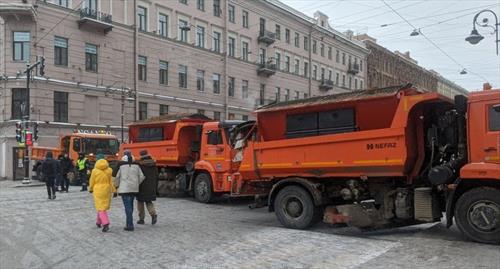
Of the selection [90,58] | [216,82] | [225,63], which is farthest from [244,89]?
[90,58]

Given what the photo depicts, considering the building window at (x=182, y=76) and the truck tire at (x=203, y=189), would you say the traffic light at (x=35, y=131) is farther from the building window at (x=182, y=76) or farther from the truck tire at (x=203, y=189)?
the truck tire at (x=203, y=189)

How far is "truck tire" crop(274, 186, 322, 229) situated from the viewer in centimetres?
1131

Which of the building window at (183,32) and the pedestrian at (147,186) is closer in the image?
the pedestrian at (147,186)

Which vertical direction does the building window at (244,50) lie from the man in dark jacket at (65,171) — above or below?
above

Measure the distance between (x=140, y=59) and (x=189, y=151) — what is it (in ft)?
83.6

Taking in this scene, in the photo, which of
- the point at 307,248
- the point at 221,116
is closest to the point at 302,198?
the point at 307,248

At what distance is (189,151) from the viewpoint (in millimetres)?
19141

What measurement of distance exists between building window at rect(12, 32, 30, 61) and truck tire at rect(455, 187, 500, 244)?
32.2m

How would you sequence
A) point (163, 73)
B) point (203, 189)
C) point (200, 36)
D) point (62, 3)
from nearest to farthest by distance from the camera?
point (203, 189) → point (62, 3) → point (163, 73) → point (200, 36)

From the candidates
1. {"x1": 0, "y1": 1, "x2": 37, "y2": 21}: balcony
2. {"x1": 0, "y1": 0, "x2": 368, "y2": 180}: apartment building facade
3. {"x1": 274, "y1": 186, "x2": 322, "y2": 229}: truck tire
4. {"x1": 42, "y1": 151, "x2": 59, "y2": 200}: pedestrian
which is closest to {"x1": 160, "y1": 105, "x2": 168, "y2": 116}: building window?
{"x1": 0, "y1": 0, "x2": 368, "y2": 180}: apartment building facade

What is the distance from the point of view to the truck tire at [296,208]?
1131 centimetres

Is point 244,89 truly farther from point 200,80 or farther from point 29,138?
point 29,138

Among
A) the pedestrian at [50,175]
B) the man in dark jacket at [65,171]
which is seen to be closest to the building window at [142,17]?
the man in dark jacket at [65,171]

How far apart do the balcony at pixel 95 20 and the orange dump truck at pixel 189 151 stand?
61.8ft
